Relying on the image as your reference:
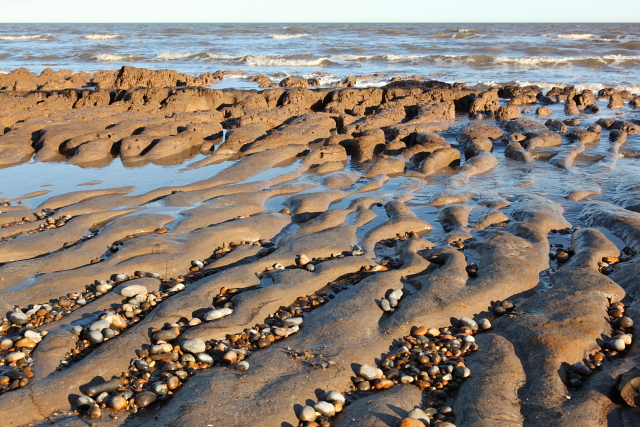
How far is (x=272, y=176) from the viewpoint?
783 cm

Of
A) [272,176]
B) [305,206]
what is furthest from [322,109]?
[305,206]

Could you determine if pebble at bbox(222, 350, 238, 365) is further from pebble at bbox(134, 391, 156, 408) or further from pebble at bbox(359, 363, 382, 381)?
pebble at bbox(359, 363, 382, 381)

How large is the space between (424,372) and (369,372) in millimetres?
357

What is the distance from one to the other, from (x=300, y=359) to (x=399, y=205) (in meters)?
3.29

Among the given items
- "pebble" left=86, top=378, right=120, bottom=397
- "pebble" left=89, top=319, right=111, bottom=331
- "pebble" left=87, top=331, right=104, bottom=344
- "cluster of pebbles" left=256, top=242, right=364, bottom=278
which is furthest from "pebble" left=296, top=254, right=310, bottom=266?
"pebble" left=86, top=378, right=120, bottom=397

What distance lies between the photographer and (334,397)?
10.1 feet

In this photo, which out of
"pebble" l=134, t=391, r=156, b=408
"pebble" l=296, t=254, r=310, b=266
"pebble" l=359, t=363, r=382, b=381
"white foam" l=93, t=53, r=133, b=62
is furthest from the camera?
"white foam" l=93, t=53, r=133, b=62

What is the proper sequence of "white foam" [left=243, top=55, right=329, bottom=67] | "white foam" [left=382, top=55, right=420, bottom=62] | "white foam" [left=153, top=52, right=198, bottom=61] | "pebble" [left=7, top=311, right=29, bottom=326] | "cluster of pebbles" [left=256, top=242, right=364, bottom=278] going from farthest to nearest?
"white foam" [left=153, top=52, right=198, bottom=61] < "white foam" [left=382, top=55, right=420, bottom=62] < "white foam" [left=243, top=55, right=329, bottom=67] < "cluster of pebbles" [left=256, top=242, right=364, bottom=278] < "pebble" [left=7, top=311, right=29, bottom=326]

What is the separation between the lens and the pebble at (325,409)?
298cm

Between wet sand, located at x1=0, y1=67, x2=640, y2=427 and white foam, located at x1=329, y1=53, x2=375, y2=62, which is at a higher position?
white foam, located at x1=329, y1=53, x2=375, y2=62

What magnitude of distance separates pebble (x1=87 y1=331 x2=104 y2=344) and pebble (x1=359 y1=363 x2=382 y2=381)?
1808mm

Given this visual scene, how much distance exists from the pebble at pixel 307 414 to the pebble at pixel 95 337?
5.22 feet

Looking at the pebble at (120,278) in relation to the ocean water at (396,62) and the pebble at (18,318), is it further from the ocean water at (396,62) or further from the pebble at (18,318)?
the ocean water at (396,62)

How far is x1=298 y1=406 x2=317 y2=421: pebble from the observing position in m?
2.93
